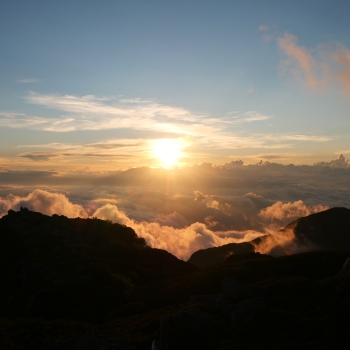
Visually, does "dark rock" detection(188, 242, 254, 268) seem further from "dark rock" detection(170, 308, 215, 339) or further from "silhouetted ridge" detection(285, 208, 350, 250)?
"dark rock" detection(170, 308, 215, 339)

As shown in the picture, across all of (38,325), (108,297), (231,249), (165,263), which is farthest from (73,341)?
(231,249)

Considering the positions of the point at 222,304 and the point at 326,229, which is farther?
the point at 326,229

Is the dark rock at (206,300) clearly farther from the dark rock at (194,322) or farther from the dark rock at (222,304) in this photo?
the dark rock at (194,322)


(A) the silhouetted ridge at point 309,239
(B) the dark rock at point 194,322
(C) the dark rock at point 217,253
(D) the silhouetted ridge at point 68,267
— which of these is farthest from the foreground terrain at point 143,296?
(A) the silhouetted ridge at point 309,239

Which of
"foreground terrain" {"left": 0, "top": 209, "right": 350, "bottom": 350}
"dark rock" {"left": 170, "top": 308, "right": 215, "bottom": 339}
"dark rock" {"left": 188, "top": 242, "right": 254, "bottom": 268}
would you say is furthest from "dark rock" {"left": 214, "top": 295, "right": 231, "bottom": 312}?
"dark rock" {"left": 188, "top": 242, "right": 254, "bottom": 268}

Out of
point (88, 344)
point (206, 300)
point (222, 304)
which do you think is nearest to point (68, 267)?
point (206, 300)

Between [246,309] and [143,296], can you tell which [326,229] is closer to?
[143,296]

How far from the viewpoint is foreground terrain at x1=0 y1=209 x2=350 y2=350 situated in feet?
85.9

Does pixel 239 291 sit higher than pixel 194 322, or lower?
higher

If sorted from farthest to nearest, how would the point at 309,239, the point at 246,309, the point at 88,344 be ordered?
the point at 309,239 → the point at 246,309 → the point at 88,344

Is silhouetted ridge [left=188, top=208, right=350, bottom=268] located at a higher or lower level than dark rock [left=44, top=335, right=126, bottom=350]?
lower

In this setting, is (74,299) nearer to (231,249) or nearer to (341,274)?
(341,274)

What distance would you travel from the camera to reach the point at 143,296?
1975 inches

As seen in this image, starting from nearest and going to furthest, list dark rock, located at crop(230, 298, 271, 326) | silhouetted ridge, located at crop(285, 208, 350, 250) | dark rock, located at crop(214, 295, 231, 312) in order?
dark rock, located at crop(230, 298, 271, 326) → dark rock, located at crop(214, 295, 231, 312) → silhouetted ridge, located at crop(285, 208, 350, 250)
